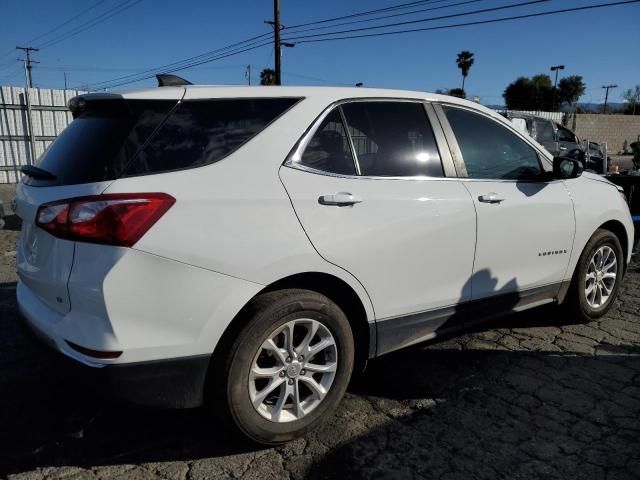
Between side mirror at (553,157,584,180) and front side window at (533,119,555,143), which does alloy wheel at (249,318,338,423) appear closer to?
side mirror at (553,157,584,180)

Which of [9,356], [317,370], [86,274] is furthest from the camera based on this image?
[9,356]

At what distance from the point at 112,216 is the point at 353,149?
1289mm

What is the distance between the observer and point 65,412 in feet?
9.39

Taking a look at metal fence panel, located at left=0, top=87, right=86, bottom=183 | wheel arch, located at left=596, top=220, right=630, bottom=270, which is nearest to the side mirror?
wheel arch, located at left=596, top=220, right=630, bottom=270

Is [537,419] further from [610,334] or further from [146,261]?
[146,261]

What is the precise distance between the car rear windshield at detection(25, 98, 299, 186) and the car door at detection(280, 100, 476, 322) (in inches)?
12.1

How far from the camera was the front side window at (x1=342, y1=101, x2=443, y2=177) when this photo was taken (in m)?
2.84

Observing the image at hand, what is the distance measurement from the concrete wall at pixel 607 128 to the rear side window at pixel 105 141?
3835 centimetres

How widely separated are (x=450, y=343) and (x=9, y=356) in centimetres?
312

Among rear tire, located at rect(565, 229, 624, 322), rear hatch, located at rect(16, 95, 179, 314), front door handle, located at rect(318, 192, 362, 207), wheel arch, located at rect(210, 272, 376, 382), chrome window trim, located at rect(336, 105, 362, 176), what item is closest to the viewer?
rear hatch, located at rect(16, 95, 179, 314)

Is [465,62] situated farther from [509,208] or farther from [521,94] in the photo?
[509,208]

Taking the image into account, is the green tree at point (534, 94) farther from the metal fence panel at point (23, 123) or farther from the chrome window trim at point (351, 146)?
the chrome window trim at point (351, 146)

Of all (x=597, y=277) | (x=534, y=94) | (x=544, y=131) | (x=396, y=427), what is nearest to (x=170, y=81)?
(x=396, y=427)

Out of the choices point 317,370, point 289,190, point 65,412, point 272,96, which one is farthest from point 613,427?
point 65,412
